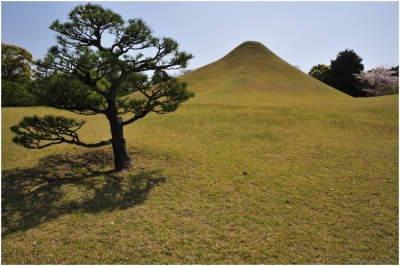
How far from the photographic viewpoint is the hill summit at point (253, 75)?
34.4 meters

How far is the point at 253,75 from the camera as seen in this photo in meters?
40.1

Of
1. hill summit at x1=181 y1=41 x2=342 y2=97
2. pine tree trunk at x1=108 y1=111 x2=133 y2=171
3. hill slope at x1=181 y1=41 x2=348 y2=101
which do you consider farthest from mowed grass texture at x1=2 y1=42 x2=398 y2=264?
hill summit at x1=181 y1=41 x2=342 y2=97

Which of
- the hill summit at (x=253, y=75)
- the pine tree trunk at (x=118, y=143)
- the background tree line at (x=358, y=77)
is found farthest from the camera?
the background tree line at (x=358, y=77)

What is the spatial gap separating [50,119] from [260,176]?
6026mm

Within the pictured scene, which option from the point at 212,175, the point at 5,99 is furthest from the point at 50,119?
the point at 5,99

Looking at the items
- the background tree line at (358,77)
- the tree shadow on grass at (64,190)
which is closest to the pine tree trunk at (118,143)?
the tree shadow on grass at (64,190)

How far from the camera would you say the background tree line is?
42125mm

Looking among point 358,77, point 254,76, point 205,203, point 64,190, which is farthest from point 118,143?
point 358,77

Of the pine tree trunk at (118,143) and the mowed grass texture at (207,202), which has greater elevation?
the pine tree trunk at (118,143)

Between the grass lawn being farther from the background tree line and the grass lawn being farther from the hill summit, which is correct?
the background tree line

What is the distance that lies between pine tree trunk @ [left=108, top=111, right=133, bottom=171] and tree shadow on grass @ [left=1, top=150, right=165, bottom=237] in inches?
13.8

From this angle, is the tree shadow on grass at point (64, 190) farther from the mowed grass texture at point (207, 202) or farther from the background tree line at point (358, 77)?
the background tree line at point (358, 77)

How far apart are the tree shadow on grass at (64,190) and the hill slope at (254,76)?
25.0 m

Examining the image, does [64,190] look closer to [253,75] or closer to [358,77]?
[253,75]
